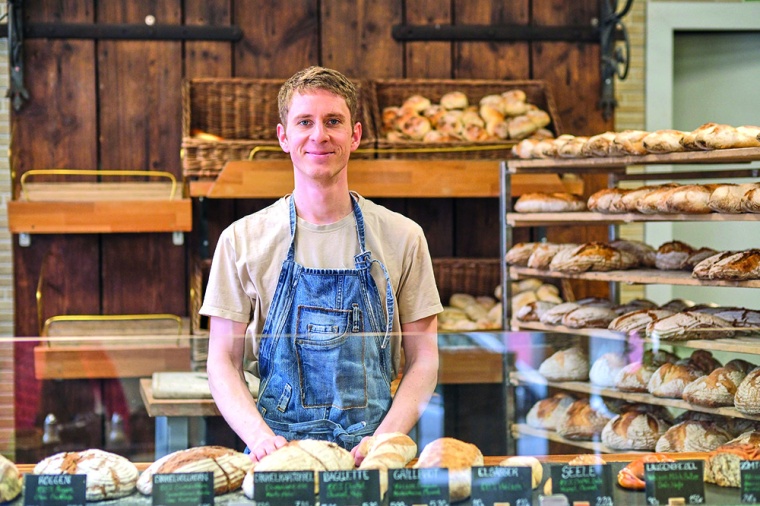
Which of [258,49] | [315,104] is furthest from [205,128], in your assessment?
[315,104]

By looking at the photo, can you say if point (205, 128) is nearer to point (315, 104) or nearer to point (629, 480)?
point (315, 104)

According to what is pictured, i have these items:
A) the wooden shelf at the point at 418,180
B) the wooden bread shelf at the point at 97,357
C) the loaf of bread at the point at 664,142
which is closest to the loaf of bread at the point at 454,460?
the wooden bread shelf at the point at 97,357

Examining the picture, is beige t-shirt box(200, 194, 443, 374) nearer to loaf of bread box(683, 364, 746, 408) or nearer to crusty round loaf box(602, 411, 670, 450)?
crusty round loaf box(602, 411, 670, 450)

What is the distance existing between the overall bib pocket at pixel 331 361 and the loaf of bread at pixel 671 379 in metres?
0.63

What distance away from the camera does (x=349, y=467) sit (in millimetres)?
1326

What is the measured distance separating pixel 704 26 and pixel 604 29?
479 mm

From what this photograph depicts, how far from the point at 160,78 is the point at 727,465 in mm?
3227

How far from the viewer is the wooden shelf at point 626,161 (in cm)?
249

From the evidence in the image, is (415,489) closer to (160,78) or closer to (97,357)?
(97,357)

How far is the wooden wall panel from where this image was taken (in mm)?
4082

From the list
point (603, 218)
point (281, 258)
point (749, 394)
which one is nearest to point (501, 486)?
point (281, 258)

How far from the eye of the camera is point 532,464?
1.34 metres

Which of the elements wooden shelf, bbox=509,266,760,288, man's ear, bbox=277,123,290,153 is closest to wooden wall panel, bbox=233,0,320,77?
wooden shelf, bbox=509,266,760,288

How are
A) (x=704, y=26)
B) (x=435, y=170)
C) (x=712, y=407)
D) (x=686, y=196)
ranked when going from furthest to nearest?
1. (x=704, y=26)
2. (x=435, y=170)
3. (x=686, y=196)
4. (x=712, y=407)
